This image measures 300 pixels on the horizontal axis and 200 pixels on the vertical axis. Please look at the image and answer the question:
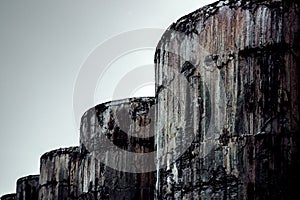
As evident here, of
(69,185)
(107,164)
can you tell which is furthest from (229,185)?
(69,185)

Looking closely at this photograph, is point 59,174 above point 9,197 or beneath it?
above

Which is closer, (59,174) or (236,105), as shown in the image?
(236,105)

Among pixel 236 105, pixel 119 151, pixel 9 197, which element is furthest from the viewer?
pixel 9 197

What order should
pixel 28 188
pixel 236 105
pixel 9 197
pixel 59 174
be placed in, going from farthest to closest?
1. pixel 9 197
2. pixel 28 188
3. pixel 59 174
4. pixel 236 105

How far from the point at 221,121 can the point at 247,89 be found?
0.30 meters

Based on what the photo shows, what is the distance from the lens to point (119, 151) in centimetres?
866

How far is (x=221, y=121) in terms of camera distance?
6.03 m

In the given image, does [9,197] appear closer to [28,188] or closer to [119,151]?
[28,188]

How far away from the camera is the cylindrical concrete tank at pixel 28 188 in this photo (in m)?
13.3

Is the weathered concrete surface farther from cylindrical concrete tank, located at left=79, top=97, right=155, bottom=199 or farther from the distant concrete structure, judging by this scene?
cylindrical concrete tank, located at left=79, top=97, right=155, bottom=199

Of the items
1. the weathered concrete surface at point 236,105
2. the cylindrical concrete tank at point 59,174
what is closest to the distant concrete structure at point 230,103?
the weathered concrete surface at point 236,105

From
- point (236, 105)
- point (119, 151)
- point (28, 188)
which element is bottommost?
point (28, 188)

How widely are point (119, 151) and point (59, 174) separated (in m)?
2.89

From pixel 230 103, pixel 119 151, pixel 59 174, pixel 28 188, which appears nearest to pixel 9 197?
pixel 28 188
